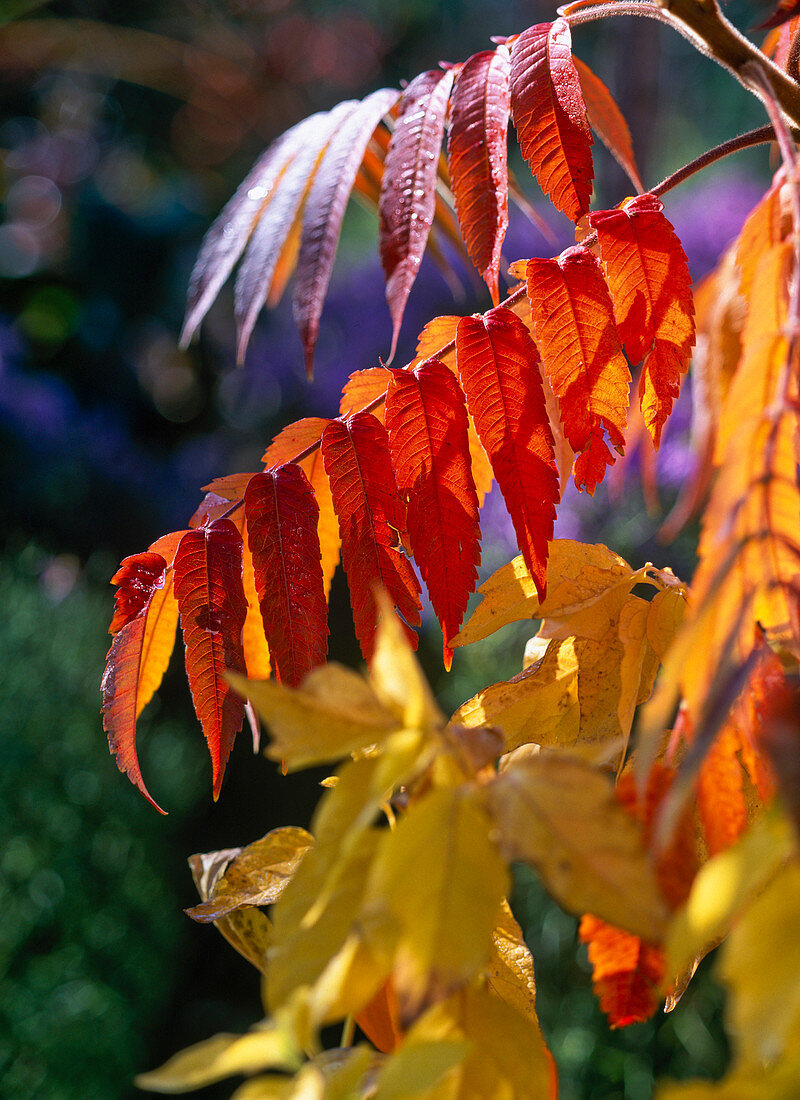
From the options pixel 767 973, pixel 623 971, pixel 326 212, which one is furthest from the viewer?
pixel 326 212

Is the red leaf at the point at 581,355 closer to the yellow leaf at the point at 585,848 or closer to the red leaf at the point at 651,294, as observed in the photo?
the red leaf at the point at 651,294

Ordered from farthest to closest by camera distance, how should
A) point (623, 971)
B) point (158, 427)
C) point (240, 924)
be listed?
point (158, 427) → point (240, 924) → point (623, 971)

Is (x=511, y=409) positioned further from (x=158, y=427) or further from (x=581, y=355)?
(x=158, y=427)

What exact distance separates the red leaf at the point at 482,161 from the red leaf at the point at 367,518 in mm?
87

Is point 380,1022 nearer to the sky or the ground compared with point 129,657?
nearer to the ground

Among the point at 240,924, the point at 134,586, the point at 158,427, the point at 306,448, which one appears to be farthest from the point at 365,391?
the point at 158,427

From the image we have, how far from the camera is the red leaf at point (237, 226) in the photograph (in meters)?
0.59

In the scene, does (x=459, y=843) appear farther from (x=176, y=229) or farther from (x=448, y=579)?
(x=176, y=229)

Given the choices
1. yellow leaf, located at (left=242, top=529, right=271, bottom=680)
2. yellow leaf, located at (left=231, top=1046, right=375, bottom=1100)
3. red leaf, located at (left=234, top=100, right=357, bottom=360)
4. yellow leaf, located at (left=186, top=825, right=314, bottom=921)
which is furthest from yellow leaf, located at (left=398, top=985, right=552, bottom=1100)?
red leaf, located at (left=234, top=100, right=357, bottom=360)

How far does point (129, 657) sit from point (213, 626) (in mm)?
50

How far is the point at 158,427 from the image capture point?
266 centimetres

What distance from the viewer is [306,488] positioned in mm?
395

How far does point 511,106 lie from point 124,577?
0.28 meters

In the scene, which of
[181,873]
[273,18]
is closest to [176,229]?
[273,18]
